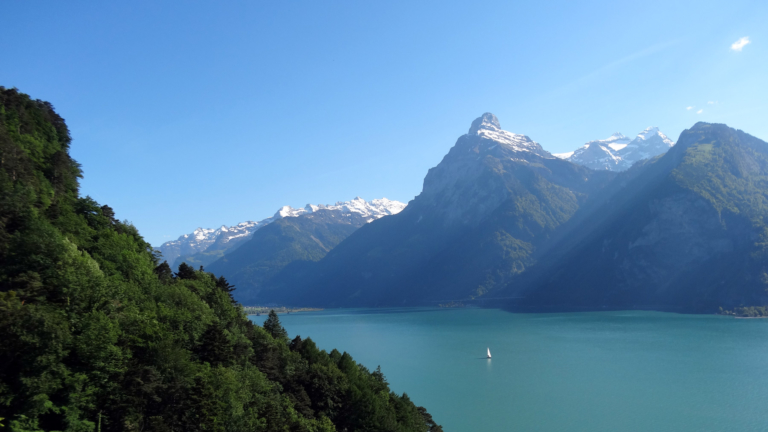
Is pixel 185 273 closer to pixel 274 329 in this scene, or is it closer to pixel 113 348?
pixel 274 329

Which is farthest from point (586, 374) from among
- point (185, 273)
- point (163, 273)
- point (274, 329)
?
point (163, 273)

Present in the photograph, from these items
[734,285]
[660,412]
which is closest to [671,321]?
[734,285]

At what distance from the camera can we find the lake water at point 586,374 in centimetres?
5522

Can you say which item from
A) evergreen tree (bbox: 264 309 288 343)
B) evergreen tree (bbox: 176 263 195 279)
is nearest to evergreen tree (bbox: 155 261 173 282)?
evergreen tree (bbox: 176 263 195 279)

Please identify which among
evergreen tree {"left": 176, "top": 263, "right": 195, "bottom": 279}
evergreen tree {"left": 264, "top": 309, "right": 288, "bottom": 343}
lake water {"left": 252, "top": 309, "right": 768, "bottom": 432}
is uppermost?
evergreen tree {"left": 176, "top": 263, "right": 195, "bottom": 279}

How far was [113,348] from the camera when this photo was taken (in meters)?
27.7

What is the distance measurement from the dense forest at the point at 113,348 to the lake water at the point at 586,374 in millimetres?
19812

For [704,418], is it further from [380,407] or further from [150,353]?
[150,353]

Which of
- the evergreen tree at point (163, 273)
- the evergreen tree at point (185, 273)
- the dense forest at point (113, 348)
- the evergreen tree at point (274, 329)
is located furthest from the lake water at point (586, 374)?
the evergreen tree at point (163, 273)

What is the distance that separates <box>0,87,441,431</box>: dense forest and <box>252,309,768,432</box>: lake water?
19812 mm

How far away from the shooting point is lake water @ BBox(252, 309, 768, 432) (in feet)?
181

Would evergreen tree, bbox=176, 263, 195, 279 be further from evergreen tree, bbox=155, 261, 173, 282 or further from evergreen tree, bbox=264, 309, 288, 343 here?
evergreen tree, bbox=264, 309, 288, 343

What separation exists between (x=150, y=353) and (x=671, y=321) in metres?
166

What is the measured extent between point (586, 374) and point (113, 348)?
75.3 metres
